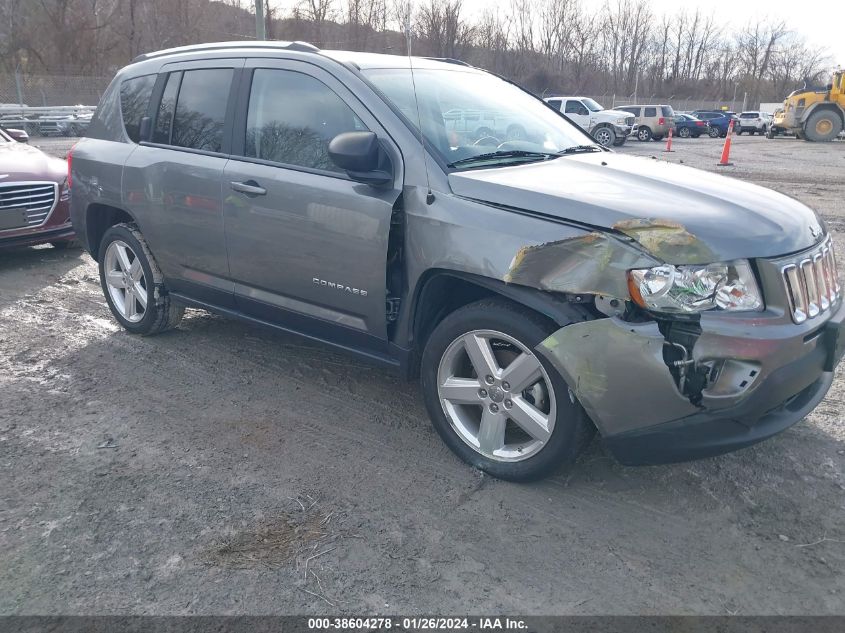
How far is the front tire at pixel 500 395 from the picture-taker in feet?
9.49

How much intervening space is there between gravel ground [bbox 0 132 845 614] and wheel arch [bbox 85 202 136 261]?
129 cm

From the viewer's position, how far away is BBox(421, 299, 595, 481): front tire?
289 cm

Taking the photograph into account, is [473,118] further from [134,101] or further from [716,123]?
[716,123]

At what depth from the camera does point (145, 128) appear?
15.3ft

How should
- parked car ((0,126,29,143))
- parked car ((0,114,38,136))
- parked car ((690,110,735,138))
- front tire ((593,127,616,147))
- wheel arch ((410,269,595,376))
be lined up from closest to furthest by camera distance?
wheel arch ((410,269,595,376)), parked car ((0,126,29,143)), front tire ((593,127,616,147)), parked car ((0,114,38,136)), parked car ((690,110,735,138))

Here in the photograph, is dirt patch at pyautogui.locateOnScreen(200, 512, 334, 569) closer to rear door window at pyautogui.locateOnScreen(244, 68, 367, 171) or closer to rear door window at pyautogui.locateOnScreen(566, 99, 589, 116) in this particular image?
rear door window at pyautogui.locateOnScreen(244, 68, 367, 171)

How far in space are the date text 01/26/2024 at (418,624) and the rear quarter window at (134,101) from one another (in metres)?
3.71

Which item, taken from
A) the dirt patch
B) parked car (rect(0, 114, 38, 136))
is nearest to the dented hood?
the dirt patch

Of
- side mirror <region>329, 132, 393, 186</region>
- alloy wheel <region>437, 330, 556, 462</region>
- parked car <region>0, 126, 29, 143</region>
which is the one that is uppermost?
side mirror <region>329, 132, 393, 186</region>

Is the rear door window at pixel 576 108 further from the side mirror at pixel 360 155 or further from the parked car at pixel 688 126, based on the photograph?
the side mirror at pixel 360 155

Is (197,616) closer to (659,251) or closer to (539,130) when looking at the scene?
(659,251)

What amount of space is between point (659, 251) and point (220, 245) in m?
2.63

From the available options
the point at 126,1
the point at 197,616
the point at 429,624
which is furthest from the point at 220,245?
the point at 126,1

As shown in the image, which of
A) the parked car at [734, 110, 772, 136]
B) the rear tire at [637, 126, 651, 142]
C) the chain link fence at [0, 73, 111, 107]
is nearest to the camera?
the chain link fence at [0, 73, 111, 107]
